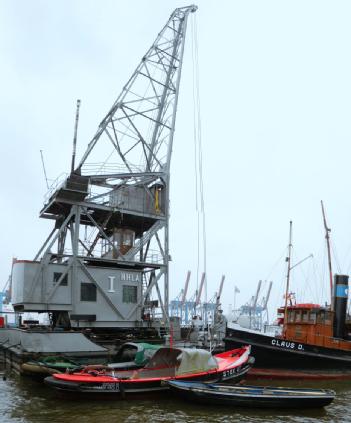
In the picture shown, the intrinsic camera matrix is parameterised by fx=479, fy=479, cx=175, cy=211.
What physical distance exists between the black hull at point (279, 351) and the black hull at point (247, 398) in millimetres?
8384

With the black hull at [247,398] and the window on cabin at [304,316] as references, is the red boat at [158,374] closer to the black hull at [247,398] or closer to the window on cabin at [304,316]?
the black hull at [247,398]

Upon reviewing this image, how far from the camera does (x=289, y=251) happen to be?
1400 inches

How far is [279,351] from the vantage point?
1022 inches

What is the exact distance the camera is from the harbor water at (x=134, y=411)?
1568cm

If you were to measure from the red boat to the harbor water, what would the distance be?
534 millimetres

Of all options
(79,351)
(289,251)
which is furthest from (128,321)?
(289,251)

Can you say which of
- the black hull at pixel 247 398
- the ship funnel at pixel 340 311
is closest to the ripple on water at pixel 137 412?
the black hull at pixel 247 398

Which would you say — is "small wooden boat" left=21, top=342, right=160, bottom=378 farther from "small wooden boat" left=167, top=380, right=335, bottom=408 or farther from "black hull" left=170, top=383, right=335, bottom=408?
"black hull" left=170, top=383, right=335, bottom=408

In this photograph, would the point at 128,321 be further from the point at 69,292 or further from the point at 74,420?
the point at 74,420

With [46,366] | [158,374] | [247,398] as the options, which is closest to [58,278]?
[46,366]

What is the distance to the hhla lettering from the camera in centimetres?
3053

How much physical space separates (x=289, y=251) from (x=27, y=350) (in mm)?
20219

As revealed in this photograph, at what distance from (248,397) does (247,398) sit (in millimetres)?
51

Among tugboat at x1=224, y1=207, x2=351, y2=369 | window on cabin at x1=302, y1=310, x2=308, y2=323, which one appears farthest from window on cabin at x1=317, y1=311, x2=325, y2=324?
window on cabin at x1=302, y1=310, x2=308, y2=323
